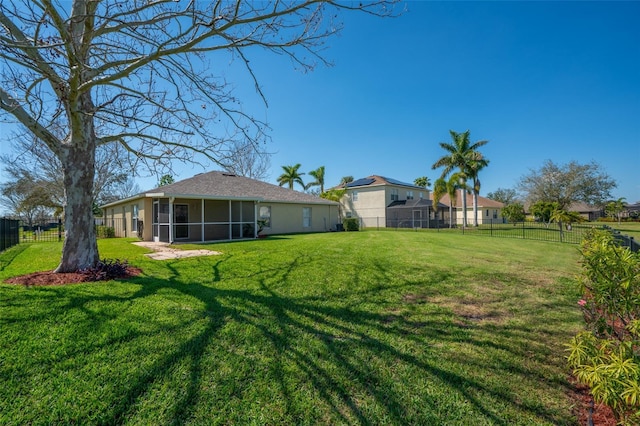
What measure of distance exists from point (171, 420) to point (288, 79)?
723 cm

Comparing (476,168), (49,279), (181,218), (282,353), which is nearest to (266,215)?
(181,218)

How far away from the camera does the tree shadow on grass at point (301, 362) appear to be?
97.1 inches

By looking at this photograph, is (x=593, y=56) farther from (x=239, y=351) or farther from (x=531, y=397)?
(x=239, y=351)

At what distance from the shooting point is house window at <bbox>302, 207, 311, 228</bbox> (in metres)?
22.2

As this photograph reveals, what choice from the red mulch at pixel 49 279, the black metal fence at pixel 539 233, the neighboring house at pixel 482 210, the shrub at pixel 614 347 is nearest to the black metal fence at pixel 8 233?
the red mulch at pixel 49 279

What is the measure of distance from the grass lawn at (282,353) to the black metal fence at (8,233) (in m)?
9.90

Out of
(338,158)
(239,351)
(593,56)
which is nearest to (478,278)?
(239,351)

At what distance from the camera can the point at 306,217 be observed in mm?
22469

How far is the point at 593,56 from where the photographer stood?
10797 mm

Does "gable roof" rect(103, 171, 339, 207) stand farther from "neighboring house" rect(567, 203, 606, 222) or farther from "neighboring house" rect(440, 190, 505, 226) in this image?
"neighboring house" rect(567, 203, 606, 222)

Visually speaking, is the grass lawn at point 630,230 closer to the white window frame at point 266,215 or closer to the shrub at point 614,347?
the shrub at point 614,347

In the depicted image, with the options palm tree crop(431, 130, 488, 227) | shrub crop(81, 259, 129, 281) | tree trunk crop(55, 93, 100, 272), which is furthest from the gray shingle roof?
palm tree crop(431, 130, 488, 227)

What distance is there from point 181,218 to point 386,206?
70.0ft

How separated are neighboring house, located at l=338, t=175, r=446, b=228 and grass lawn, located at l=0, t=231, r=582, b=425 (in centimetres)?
2459
